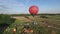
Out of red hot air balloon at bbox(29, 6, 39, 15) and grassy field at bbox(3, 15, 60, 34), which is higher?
red hot air balloon at bbox(29, 6, 39, 15)

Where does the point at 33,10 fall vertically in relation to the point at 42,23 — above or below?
above

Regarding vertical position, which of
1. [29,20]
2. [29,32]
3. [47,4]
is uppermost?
[47,4]

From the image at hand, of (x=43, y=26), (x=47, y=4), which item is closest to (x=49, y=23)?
(x=43, y=26)

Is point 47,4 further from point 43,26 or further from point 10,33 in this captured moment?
point 10,33

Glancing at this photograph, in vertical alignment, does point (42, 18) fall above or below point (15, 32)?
above

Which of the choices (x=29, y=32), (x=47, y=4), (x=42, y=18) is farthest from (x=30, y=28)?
(x=47, y=4)

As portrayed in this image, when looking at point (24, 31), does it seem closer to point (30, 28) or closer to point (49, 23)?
point (30, 28)

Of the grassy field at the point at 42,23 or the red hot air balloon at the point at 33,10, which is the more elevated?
the red hot air balloon at the point at 33,10
